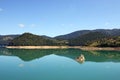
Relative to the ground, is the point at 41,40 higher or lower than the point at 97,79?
higher

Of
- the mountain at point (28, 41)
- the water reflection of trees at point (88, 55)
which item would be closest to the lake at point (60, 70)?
the water reflection of trees at point (88, 55)

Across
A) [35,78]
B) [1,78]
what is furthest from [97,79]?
[1,78]

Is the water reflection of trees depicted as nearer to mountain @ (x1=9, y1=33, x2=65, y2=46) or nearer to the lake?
the lake

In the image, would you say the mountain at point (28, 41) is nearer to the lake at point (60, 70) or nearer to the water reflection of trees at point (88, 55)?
the water reflection of trees at point (88, 55)

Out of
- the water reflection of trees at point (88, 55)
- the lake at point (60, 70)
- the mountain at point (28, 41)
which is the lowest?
the lake at point (60, 70)

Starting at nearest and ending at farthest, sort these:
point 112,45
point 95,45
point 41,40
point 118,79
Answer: point 118,79 → point 112,45 → point 95,45 → point 41,40

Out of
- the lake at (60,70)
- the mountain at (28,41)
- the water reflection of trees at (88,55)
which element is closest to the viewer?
the lake at (60,70)

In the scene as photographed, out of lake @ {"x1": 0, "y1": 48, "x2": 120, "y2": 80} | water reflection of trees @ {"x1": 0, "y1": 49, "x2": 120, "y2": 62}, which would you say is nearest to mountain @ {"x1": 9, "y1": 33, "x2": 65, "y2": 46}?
water reflection of trees @ {"x1": 0, "y1": 49, "x2": 120, "y2": 62}

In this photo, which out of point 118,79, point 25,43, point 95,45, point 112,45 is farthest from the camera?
point 25,43

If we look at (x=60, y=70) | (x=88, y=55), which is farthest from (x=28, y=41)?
(x=60, y=70)

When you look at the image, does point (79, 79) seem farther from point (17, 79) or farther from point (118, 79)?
point (17, 79)

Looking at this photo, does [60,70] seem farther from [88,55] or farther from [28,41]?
[28,41]

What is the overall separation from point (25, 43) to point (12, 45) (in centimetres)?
1105

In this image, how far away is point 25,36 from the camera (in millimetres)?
182875
